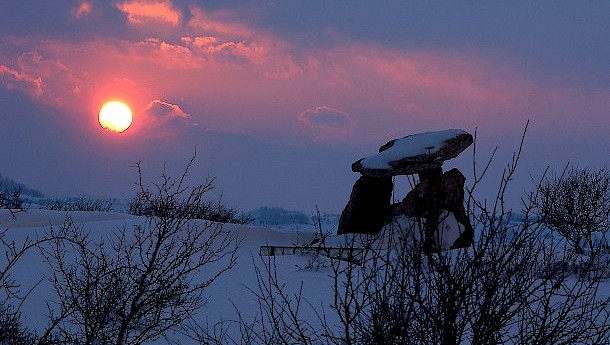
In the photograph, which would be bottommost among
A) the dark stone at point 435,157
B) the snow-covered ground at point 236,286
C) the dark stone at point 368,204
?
the snow-covered ground at point 236,286

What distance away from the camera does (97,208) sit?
159 feet

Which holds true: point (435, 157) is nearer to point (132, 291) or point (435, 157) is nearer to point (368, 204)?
point (368, 204)

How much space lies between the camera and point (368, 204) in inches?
839

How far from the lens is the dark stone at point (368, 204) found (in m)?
21.1

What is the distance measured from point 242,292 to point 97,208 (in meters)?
38.1

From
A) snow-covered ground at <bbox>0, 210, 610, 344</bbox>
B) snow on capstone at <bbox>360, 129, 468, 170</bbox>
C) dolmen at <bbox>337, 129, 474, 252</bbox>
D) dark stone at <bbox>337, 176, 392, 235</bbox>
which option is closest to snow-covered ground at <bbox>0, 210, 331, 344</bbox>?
snow-covered ground at <bbox>0, 210, 610, 344</bbox>

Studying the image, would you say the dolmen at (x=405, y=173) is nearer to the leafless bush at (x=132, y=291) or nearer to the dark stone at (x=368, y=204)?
the dark stone at (x=368, y=204)

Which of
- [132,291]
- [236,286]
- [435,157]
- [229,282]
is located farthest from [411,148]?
[132,291]

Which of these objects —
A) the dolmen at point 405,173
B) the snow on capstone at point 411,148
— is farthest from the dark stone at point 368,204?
the snow on capstone at point 411,148

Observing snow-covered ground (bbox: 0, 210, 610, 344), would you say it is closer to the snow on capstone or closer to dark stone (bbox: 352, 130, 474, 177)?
dark stone (bbox: 352, 130, 474, 177)

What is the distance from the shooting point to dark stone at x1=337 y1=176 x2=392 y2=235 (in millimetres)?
21094

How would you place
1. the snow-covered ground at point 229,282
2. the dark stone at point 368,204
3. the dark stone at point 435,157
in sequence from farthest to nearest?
1. the dark stone at point 368,204
2. the dark stone at point 435,157
3. the snow-covered ground at point 229,282

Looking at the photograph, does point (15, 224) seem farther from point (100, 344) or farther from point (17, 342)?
point (100, 344)

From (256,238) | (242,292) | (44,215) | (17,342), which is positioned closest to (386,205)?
(256,238)
